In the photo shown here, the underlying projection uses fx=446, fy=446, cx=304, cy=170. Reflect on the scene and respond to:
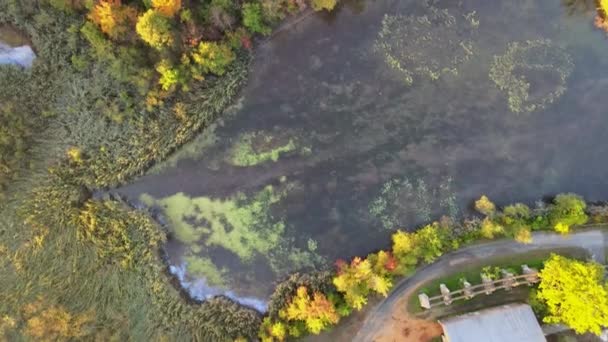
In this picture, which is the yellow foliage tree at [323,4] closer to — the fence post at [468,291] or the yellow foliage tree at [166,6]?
the yellow foliage tree at [166,6]

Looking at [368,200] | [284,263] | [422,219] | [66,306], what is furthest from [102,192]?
[422,219]

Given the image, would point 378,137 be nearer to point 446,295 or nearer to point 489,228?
point 489,228

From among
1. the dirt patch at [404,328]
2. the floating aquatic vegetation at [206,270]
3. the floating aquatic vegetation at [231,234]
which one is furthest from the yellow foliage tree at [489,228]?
the floating aquatic vegetation at [206,270]

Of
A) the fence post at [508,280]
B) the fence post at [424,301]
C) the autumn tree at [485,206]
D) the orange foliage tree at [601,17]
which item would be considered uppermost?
the orange foliage tree at [601,17]

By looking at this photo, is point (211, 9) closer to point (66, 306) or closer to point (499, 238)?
point (66, 306)

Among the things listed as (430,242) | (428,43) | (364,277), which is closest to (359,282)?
(364,277)

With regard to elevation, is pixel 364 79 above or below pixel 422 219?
above
